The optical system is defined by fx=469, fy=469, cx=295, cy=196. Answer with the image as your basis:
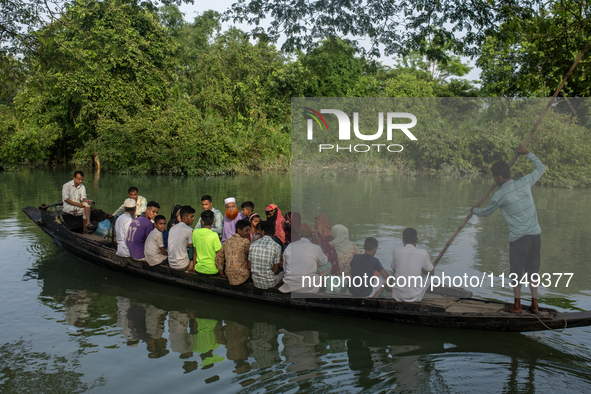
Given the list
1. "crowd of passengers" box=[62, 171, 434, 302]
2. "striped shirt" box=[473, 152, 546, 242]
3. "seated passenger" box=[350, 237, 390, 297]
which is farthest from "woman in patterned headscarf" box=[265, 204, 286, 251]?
"striped shirt" box=[473, 152, 546, 242]

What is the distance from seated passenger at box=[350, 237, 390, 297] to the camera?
16.3 feet

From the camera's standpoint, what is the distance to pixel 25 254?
8516mm

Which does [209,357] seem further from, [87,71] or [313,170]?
[87,71]

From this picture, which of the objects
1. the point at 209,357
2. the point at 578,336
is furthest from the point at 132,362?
the point at 578,336

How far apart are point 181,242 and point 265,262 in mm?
1436

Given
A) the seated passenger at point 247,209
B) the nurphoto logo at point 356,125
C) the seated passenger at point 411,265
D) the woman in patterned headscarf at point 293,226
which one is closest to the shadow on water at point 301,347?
the seated passenger at point 411,265

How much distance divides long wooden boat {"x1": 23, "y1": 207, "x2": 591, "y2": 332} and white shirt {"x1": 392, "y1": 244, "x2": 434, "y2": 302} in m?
0.17

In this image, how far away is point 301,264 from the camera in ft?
17.4

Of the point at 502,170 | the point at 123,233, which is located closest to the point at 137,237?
the point at 123,233

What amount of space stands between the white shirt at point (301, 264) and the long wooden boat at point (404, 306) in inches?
6.4

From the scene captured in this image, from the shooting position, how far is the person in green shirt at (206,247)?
6.04m

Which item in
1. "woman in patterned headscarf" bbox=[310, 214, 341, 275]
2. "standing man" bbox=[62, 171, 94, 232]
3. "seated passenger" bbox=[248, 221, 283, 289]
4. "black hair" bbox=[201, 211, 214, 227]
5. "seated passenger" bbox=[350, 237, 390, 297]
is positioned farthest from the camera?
"standing man" bbox=[62, 171, 94, 232]

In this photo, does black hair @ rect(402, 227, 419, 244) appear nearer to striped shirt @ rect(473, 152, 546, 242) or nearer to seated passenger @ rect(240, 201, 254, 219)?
striped shirt @ rect(473, 152, 546, 242)

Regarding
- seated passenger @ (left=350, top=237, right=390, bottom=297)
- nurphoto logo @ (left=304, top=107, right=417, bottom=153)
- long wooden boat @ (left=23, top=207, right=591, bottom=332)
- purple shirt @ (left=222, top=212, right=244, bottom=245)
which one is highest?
nurphoto logo @ (left=304, top=107, right=417, bottom=153)
